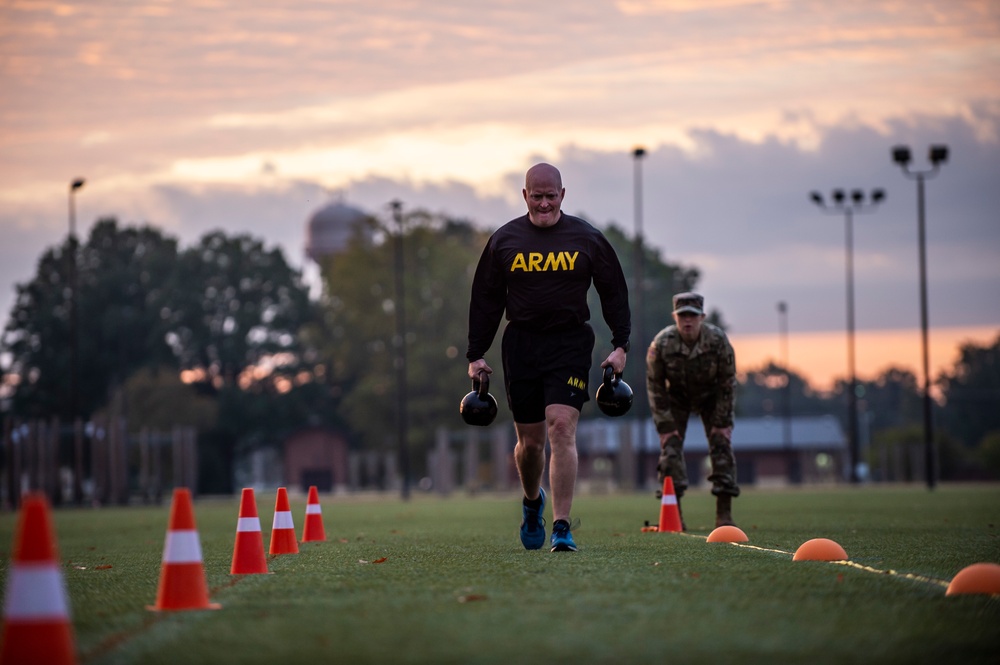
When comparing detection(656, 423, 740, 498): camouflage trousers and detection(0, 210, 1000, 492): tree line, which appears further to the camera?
detection(0, 210, 1000, 492): tree line

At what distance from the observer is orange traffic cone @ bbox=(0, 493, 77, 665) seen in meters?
4.70

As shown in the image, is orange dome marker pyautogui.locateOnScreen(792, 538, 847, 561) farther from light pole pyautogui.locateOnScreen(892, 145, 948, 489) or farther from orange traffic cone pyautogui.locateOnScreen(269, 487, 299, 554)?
light pole pyautogui.locateOnScreen(892, 145, 948, 489)

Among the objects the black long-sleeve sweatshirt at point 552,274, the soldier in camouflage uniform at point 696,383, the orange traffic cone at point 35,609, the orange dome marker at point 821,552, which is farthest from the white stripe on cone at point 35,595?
the soldier in camouflage uniform at point 696,383

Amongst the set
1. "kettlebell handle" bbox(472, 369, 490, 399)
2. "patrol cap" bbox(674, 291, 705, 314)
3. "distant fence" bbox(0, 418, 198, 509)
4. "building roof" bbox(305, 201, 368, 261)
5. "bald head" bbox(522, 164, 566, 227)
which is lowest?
"distant fence" bbox(0, 418, 198, 509)

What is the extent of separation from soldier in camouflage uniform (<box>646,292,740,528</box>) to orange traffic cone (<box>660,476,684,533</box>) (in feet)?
1.20

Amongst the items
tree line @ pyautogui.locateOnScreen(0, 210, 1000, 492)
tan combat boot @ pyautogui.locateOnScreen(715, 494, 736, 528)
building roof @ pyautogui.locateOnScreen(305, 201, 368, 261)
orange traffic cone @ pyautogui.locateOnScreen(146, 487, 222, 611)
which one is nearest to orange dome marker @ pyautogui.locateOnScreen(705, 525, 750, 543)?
tan combat boot @ pyautogui.locateOnScreen(715, 494, 736, 528)

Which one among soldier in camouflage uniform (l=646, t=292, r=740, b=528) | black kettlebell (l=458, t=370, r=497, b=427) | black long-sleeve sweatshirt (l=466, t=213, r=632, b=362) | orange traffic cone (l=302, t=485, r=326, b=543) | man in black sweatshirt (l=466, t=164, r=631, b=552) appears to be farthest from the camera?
orange traffic cone (l=302, t=485, r=326, b=543)

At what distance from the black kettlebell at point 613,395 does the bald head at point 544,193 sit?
1.14 m

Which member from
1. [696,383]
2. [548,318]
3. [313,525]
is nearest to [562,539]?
[548,318]

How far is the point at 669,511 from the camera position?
1298 cm

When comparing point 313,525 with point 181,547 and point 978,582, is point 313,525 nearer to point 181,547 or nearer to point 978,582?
point 181,547

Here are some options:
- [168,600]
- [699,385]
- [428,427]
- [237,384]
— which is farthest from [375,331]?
[168,600]

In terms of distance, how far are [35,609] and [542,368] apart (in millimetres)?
5581

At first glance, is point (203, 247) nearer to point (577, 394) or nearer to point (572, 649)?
point (577, 394)
